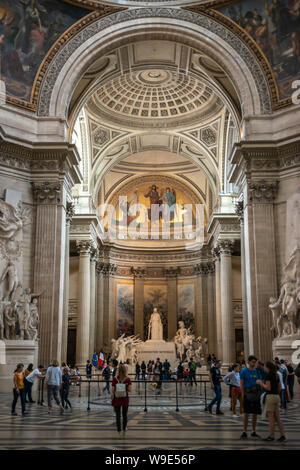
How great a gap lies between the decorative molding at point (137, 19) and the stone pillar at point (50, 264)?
3559mm

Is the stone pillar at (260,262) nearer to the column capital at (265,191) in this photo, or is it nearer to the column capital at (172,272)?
the column capital at (265,191)

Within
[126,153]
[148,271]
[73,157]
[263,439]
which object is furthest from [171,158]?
[263,439]

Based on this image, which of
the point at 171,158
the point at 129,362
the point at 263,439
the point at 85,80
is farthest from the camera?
the point at 171,158

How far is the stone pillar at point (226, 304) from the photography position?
2670cm

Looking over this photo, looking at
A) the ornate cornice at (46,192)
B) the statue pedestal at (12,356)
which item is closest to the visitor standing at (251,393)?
the statue pedestal at (12,356)

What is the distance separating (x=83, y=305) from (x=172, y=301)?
11.2 m

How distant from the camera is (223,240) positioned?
29.4m

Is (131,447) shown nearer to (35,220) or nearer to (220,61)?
(35,220)

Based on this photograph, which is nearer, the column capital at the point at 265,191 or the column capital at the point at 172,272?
the column capital at the point at 265,191

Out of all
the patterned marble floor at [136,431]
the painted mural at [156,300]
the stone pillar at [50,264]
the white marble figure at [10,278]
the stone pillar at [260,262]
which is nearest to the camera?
the patterned marble floor at [136,431]

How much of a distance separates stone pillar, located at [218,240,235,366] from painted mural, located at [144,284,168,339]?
34.3 ft

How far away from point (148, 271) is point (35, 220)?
21144 mm

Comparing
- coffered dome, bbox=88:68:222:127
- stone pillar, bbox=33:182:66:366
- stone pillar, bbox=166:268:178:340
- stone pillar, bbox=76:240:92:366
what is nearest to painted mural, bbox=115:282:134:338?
stone pillar, bbox=166:268:178:340

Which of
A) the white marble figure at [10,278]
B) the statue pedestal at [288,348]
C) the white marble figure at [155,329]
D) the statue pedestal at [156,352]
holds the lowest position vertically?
the statue pedestal at [156,352]
